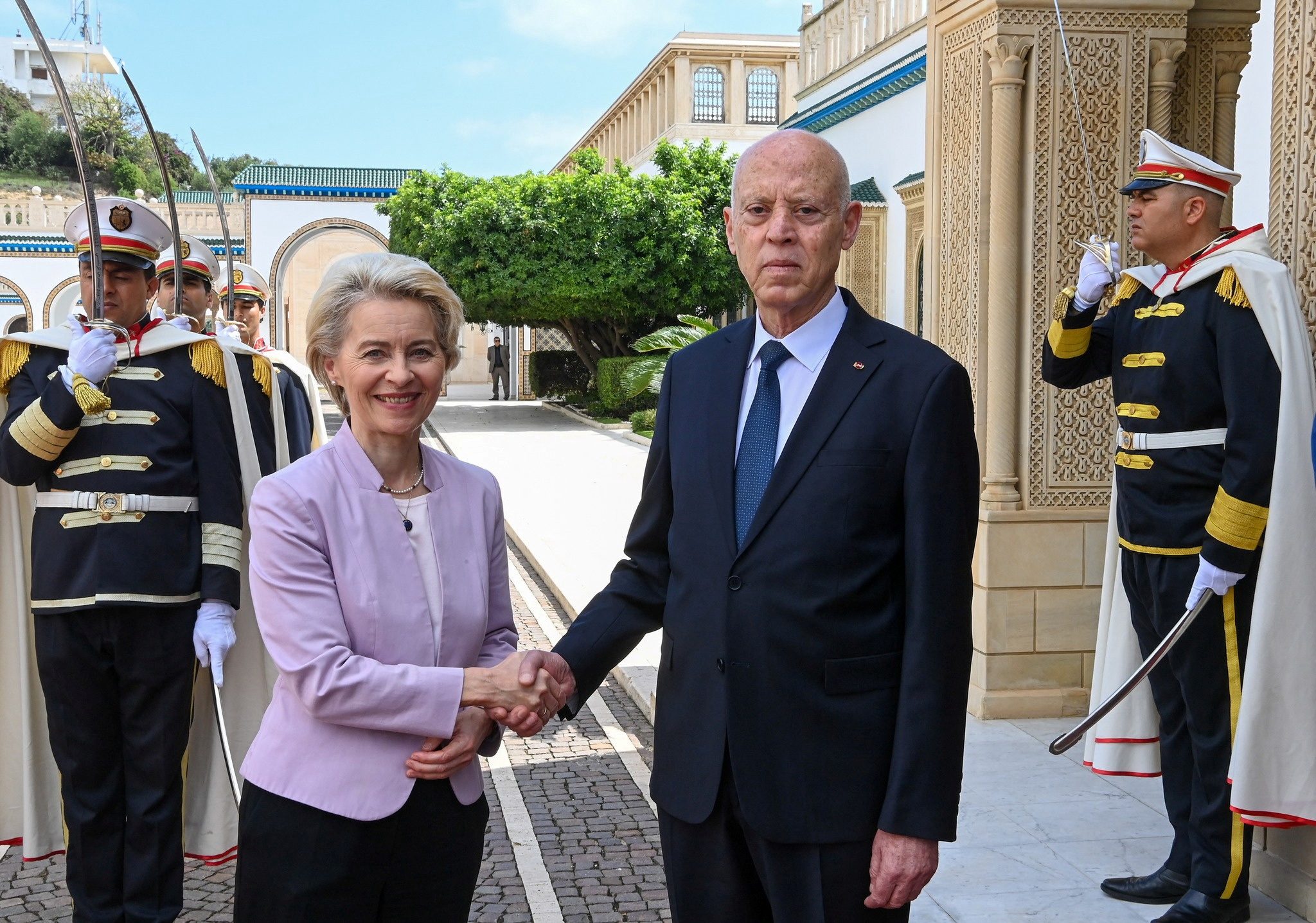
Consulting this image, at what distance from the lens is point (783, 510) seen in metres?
2.27

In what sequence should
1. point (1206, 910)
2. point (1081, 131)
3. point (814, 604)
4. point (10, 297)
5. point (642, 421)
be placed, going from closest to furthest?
point (814, 604), point (1206, 910), point (1081, 131), point (642, 421), point (10, 297)

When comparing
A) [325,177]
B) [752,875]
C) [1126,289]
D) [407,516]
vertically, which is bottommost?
[752,875]

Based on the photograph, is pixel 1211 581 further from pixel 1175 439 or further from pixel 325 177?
pixel 325 177

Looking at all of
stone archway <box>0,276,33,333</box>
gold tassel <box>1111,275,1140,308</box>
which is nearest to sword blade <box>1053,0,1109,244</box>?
gold tassel <box>1111,275,1140,308</box>

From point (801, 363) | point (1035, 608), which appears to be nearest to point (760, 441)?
point (801, 363)

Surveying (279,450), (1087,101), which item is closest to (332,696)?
(279,450)

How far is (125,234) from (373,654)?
87.0 inches

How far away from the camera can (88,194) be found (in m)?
3.73

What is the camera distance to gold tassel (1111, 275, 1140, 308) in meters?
4.27

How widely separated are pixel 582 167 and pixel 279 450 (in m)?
23.5

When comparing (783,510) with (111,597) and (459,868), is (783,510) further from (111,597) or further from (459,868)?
(111,597)

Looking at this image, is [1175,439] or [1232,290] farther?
[1175,439]

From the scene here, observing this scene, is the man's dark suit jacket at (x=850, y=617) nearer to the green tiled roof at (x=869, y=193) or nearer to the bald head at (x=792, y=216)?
the bald head at (x=792, y=216)

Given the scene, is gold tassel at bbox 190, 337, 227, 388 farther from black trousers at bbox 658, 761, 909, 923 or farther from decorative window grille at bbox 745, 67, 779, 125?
decorative window grille at bbox 745, 67, 779, 125
